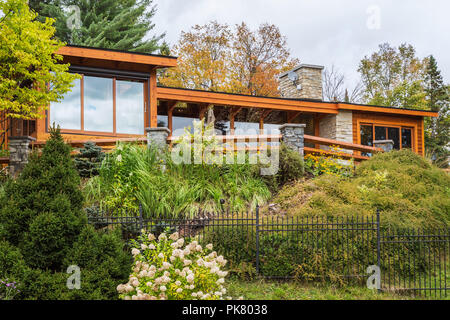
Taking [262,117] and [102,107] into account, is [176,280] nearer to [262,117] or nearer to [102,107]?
[102,107]

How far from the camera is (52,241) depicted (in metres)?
5.20

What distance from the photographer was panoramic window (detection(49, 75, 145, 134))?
1298cm

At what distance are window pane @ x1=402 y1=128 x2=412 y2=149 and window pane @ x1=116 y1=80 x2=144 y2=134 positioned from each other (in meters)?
12.5

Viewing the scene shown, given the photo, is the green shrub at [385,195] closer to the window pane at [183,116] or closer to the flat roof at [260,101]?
the flat roof at [260,101]

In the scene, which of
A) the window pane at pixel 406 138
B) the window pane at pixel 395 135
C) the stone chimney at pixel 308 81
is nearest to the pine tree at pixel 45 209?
the stone chimney at pixel 308 81

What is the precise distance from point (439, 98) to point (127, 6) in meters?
23.6

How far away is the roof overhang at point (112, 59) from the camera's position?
1247cm

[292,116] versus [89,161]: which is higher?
[292,116]

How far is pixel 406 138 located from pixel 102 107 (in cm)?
1405

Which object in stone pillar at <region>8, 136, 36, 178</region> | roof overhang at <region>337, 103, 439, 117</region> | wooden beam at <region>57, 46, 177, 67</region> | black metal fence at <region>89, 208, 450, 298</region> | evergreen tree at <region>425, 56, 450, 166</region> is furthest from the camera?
evergreen tree at <region>425, 56, 450, 166</region>

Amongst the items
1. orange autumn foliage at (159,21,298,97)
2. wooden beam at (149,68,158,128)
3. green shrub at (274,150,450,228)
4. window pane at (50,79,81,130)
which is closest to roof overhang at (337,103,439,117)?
green shrub at (274,150,450,228)

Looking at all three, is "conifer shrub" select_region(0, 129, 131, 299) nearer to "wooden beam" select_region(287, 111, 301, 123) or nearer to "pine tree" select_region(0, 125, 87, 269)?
"pine tree" select_region(0, 125, 87, 269)

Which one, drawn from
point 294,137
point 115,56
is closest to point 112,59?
point 115,56
